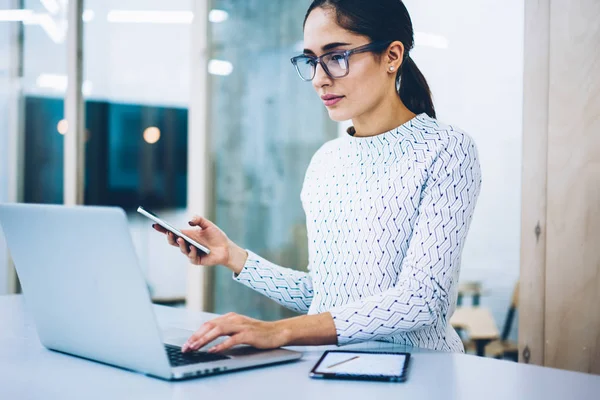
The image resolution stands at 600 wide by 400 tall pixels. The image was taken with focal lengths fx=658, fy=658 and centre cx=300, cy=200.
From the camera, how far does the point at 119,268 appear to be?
93 centimetres

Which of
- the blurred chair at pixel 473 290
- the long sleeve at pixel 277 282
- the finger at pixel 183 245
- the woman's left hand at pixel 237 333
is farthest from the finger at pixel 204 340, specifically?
the blurred chair at pixel 473 290

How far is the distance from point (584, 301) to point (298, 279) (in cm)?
88

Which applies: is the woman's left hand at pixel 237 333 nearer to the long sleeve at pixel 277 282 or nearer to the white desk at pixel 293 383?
the white desk at pixel 293 383

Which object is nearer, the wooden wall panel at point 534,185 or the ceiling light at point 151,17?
the wooden wall panel at point 534,185

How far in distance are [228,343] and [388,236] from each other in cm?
52

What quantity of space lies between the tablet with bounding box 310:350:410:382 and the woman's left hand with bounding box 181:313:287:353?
3.6 inches

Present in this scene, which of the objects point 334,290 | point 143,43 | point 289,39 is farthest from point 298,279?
point 143,43

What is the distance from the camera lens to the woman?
4.18 feet

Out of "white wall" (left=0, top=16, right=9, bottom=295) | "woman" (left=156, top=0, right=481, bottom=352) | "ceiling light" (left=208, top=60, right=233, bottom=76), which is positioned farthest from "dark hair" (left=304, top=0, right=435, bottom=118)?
"white wall" (left=0, top=16, right=9, bottom=295)

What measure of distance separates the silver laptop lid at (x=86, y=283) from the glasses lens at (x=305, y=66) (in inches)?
28.4

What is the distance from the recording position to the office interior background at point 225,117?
241 cm

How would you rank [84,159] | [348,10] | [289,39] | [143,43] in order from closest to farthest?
1. [348,10]
2. [289,39]
3. [143,43]
4. [84,159]

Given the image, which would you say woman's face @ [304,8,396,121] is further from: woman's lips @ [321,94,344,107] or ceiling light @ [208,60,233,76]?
ceiling light @ [208,60,233,76]

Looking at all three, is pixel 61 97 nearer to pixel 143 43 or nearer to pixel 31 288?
pixel 143 43
